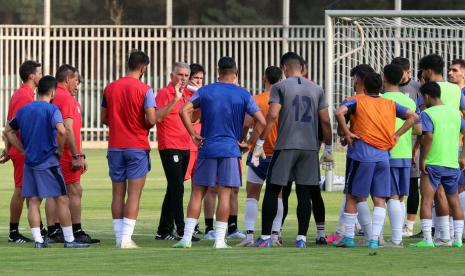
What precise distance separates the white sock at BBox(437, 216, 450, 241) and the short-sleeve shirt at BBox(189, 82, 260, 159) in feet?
7.12

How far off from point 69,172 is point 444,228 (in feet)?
12.8

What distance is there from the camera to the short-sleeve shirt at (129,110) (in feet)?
46.2

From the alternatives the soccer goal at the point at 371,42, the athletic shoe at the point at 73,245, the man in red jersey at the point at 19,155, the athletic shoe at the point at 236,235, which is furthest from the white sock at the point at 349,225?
the soccer goal at the point at 371,42

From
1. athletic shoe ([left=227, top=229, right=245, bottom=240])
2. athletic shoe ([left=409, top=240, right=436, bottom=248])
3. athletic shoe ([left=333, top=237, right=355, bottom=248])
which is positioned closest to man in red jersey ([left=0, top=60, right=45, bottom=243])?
athletic shoe ([left=227, top=229, right=245, bottom=240])

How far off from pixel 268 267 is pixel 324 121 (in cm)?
265

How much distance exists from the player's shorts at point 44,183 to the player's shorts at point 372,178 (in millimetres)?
2866

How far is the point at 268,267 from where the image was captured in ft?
39.5

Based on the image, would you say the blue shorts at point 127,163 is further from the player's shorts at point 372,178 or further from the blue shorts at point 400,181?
the blue shorts at point 400,181

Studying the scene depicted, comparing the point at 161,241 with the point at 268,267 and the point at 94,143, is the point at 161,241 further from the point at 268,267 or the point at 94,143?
the point at 94,143

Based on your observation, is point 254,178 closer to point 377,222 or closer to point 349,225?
point 349,225

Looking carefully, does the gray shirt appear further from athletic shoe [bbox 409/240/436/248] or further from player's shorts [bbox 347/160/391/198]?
athletic shoe [bbox 409/240/436/248]

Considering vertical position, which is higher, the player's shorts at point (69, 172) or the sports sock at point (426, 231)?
the player's shorts at point (69, 172)

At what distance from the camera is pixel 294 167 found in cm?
1427

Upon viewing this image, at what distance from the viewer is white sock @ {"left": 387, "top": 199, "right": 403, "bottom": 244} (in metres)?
14.1
